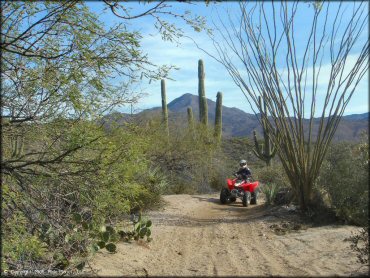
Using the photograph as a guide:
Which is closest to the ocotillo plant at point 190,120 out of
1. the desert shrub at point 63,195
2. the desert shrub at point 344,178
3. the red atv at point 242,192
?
the red atv at point 242,192

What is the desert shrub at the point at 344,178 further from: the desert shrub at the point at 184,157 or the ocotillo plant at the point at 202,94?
the ocotillo plant at the point at 202,94

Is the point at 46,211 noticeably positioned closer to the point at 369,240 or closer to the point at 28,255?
the point at 28,255

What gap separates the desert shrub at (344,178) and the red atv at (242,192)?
13.7 feet

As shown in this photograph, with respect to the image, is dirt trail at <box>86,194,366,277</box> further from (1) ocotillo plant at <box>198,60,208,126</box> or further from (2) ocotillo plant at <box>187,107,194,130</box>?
(1) ocotillo plant at <box>198,60,208,126</box>

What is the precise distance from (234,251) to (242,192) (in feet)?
25.2

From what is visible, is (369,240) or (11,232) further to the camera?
(369,240)

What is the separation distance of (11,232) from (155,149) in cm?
1521

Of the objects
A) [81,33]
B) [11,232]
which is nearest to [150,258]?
[11,232]

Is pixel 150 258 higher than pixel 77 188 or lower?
lower

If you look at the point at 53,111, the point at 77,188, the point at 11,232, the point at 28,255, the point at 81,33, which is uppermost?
the point at 81,33

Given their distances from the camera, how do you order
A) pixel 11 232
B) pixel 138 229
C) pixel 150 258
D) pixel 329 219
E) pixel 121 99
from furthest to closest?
pixel 329 219, pixel 138 229, pixel 150 258, pixel 121 99, pixel 11 232

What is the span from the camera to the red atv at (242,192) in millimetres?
14391

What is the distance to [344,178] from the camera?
8867 mm

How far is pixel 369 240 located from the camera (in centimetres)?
539
